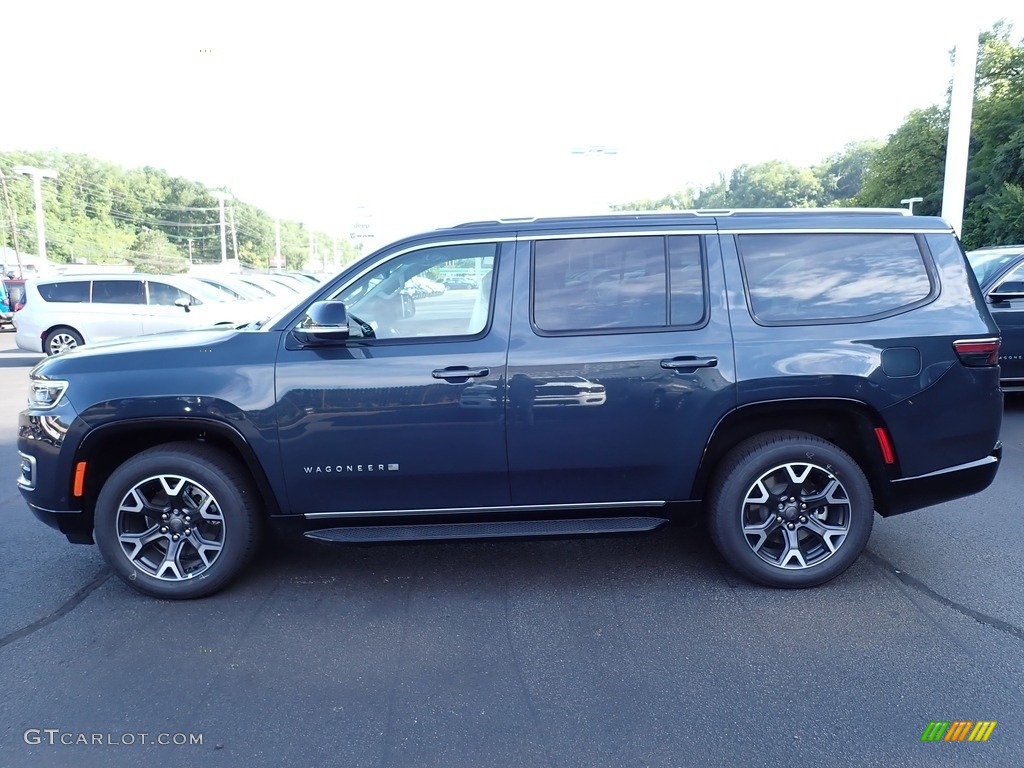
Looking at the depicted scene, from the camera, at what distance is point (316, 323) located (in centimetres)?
361

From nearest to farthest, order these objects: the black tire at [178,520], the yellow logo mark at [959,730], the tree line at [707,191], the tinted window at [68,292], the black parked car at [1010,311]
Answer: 1. the yellow logo mark at [959,730]
2. the black tire at [178,520]
3. the black parked car at [1010,311]
4. the tinted window at [68,292]
5. the tree line at [707,191]

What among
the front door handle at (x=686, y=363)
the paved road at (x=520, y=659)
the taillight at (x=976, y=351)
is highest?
the taillight at (x=976, y=351)

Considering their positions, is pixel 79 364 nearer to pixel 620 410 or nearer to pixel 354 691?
A: pixel 354 691

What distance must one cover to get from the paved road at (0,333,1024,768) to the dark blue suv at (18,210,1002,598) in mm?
363

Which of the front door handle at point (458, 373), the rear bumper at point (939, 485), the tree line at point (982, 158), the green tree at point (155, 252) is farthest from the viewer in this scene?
the green tree at point (155, 252)

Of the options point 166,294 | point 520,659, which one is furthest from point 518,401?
point 166,294

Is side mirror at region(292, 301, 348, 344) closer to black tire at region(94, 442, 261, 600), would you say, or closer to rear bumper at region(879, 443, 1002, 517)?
black tire at region(94, 442, 261, 600)

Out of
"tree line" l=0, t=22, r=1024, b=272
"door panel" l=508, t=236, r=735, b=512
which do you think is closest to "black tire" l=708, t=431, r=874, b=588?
"door panel" l=508, t=236, r=735, b=512

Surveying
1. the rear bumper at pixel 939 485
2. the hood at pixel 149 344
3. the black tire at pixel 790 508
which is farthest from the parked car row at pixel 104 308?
the rear bumper at pixel 939 485

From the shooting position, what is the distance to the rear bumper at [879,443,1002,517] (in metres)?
3.96

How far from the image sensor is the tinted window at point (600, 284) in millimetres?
3844

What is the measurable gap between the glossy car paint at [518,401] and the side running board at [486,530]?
9 centimetres

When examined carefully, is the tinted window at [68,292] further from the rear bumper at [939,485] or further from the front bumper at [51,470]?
the rear bumper at [939,485]

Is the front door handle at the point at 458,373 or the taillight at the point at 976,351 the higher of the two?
the taillight at the point at 976,351
